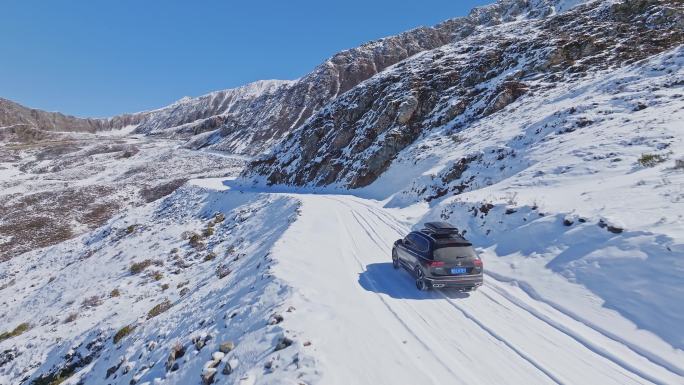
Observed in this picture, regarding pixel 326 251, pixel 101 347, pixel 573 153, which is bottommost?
pixel 101 347

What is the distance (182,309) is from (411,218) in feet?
45.6

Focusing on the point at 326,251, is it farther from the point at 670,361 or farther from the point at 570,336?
the point at 670,361

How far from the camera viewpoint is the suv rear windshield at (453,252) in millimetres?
11000

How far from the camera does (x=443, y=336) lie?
27.9 ft

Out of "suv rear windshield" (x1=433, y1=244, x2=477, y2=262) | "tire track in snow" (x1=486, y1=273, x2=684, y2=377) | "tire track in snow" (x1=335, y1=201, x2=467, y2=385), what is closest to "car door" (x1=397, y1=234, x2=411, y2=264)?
"suv rear windshield" (x1=433, y1=244, x2=477, y2=262)

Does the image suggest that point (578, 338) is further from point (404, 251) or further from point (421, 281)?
point (404, 251)

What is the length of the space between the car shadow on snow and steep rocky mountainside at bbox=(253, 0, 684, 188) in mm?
24691

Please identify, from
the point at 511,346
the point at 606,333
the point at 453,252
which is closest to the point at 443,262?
the point at 453,252

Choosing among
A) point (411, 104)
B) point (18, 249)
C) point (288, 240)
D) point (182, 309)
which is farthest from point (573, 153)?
point (18, 249)

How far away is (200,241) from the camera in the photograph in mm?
25219

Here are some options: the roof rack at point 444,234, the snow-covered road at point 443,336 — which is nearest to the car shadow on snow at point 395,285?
the snow-covered road at point 443,336

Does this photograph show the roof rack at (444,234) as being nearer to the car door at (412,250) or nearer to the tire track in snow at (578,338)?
the car door at (412,250)

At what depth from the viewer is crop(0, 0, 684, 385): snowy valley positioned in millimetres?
7902

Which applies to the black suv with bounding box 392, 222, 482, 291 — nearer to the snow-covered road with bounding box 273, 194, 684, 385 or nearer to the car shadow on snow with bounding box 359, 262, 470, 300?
the car shadow on snow with bounding box 359, 262, 470, 300
